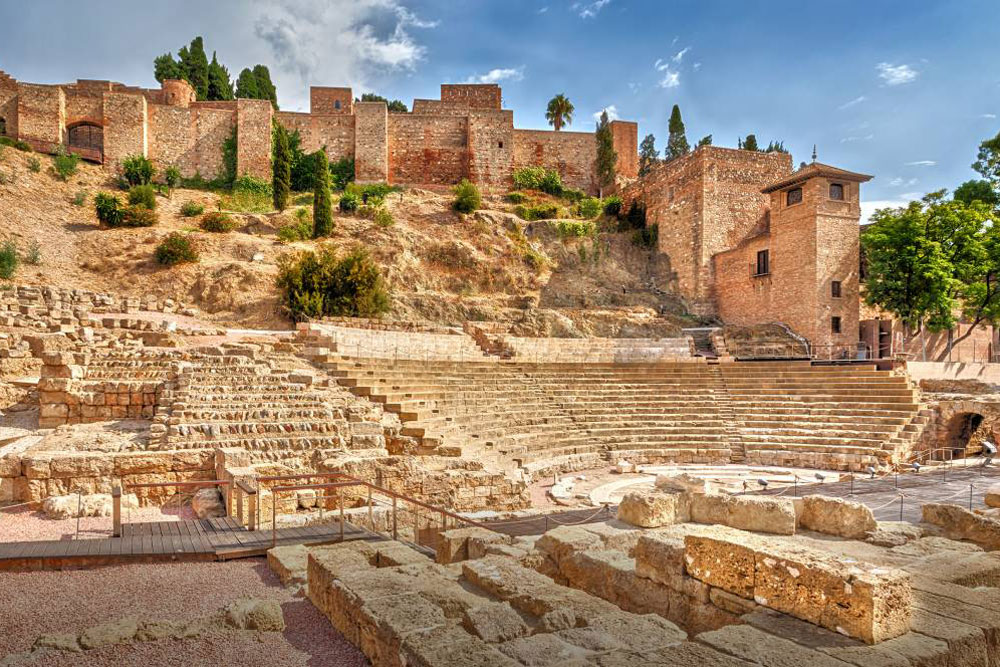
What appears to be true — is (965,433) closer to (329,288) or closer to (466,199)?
(329,288)

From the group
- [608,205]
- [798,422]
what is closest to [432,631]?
[798,422]

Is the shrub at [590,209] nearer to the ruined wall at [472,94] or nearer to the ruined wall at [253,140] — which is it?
the ruined wall at [472,94]

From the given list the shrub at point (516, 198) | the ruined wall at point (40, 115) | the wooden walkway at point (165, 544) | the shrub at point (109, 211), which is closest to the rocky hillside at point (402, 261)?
the shrub at point (109, 211)

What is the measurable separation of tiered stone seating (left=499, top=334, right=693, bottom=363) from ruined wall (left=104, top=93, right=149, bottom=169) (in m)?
26.2

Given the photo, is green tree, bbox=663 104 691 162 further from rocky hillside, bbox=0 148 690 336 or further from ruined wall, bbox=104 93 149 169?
ruined wall, bbox=104 93 149 169

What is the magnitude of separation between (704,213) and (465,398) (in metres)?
19.5

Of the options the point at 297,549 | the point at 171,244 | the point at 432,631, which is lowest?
the point at 297,549

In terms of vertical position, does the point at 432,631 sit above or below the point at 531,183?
below

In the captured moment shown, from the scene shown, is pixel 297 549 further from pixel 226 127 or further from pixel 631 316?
pixel 226 127

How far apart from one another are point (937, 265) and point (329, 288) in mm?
21656

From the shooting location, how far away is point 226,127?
34.6 metres

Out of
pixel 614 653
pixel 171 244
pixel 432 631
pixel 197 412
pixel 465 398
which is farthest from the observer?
pixel 171 244

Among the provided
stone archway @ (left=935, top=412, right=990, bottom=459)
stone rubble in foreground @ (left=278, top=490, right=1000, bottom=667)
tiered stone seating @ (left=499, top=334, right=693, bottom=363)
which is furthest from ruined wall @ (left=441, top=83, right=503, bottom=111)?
stone rubble in foreground @ (left=278, top=490, right=1000, bottom=667)

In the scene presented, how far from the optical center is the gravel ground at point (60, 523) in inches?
239
